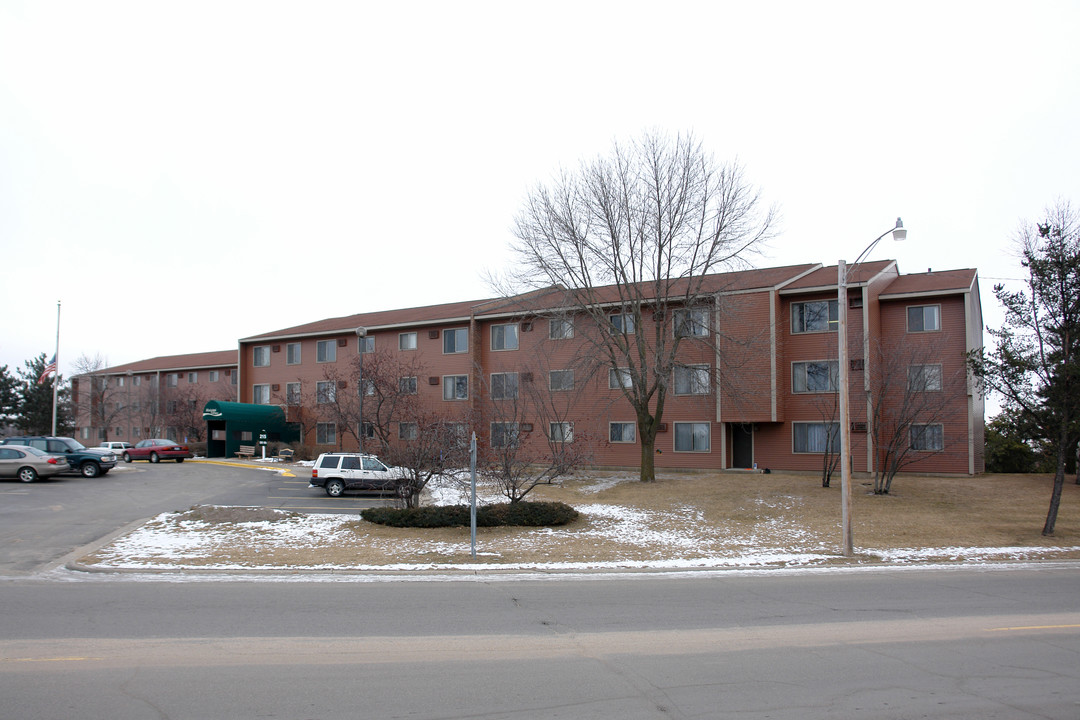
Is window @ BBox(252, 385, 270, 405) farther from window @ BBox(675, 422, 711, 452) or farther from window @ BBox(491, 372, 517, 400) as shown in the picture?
window @ BBox(675, 422, 711, 452)

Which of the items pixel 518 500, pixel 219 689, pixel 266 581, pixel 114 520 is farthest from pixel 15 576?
pixel 518 500

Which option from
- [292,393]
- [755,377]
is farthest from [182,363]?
[755,377]

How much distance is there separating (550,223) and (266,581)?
2024 centimetres

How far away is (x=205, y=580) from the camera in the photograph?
12461 millimetres

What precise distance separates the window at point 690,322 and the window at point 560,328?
433cm

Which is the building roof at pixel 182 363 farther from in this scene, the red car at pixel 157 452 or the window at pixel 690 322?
the window at pixel 690 322

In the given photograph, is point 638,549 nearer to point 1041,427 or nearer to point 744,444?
point 1041,427

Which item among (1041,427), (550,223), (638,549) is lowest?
(638,549)

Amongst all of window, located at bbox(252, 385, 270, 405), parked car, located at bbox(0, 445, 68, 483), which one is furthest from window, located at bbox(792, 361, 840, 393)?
window, located at bbox(252, 385, 270, 405)

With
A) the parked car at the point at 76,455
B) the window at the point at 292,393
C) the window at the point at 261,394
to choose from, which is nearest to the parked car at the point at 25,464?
the parked car at the point at 76,455

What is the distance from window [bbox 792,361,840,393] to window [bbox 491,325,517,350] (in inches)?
581

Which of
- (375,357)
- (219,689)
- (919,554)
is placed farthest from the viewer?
(375,357)

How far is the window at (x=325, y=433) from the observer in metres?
47.5

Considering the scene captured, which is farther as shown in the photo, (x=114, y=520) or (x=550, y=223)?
(x=550, y=223)
